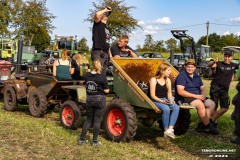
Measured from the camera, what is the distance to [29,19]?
3756 centimetres

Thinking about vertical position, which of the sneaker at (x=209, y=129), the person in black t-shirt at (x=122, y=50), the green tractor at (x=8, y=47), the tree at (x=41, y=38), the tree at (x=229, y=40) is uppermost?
the tree at (x=229, y=40)

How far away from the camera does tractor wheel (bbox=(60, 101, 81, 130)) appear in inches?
265

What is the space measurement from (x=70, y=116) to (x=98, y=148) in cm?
168

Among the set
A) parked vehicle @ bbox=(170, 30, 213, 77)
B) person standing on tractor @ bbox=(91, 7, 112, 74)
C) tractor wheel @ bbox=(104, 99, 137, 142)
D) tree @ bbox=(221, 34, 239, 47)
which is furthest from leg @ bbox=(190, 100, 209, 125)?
tree @ bbox=(221, 34, 239, 47)

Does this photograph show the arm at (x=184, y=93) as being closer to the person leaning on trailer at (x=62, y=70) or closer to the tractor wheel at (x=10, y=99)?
the person leaning on trailer at (x=62, y=70)

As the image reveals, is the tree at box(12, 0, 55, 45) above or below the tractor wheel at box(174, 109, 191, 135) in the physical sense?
above

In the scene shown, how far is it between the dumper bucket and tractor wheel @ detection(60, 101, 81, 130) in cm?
96

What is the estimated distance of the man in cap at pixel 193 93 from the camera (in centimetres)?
593

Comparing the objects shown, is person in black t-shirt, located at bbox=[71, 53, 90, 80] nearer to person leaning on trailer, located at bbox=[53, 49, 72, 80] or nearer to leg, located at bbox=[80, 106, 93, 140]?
person leaning on trailer, located at bbox=[53, 49, 72, 80]

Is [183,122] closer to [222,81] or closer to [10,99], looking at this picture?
[222,81]

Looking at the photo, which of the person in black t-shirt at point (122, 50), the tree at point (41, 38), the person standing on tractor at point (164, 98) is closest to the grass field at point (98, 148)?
the person standing on tractor at point (164, 98)

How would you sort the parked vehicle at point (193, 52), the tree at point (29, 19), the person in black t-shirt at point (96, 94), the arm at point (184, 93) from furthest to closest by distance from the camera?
1. the tree at point (29, 19)
2. the parked vehicle at point (193, 52)
3. the arm at point (184, 93)
4. the person in black t-shirt at point (96, 94)

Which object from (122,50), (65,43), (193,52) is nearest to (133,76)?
(122,50)

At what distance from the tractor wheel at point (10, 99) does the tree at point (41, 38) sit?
93.0 ft
